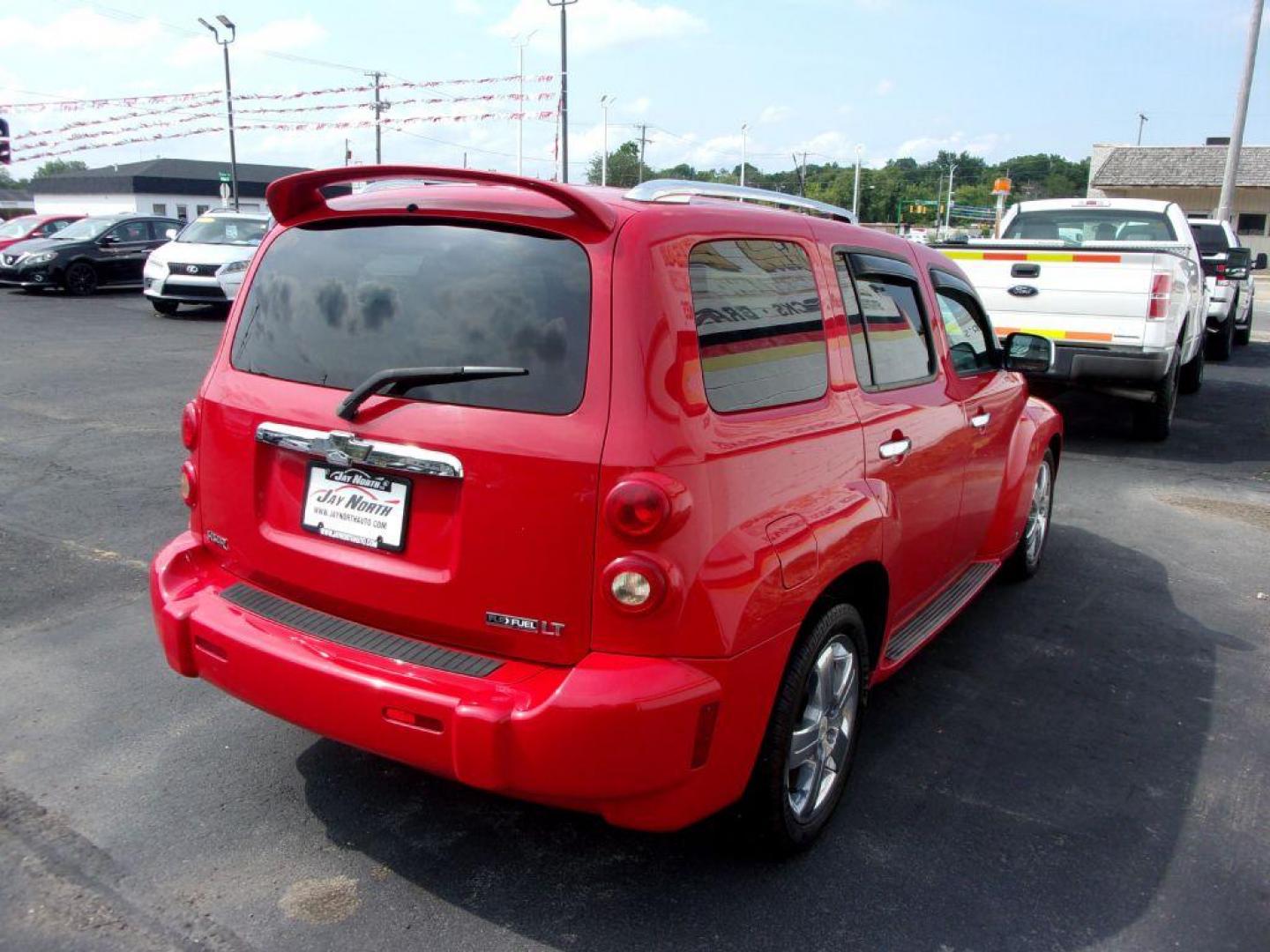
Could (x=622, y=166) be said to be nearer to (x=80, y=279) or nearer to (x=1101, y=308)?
(x=80, y=279)

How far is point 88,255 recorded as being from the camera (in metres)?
20.7

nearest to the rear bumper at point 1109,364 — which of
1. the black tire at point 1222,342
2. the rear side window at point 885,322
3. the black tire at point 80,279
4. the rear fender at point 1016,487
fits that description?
the rear fender at point 1016,487

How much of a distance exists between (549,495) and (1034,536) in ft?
12.7

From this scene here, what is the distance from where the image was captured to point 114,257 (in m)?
21.0

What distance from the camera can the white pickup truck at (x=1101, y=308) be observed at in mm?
8180

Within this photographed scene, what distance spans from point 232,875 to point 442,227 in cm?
186

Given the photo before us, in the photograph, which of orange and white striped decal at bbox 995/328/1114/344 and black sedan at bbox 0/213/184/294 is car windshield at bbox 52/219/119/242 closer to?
black sedan at bbox 0/213/184/294

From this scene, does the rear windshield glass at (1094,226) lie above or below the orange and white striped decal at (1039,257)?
above

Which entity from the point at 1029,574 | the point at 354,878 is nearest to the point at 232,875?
the point at 354,878

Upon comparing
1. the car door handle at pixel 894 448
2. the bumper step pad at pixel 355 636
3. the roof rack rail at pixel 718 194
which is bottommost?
the bumper step pad at pixel 355 636

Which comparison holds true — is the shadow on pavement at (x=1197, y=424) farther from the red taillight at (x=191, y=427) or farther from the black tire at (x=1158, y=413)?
the red taillight at (x=191, y=427)

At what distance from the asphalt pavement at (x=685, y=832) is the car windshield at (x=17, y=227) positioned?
22.4 m

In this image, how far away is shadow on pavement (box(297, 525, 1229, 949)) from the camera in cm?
278

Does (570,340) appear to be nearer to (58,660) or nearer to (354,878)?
(354,878)
